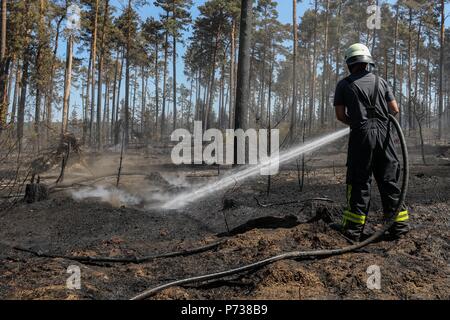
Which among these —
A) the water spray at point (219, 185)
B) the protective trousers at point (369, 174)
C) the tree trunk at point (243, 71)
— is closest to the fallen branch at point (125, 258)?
the protective trousers at point (369, 174)

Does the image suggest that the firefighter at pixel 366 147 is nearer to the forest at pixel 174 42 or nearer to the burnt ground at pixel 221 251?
the burnt ground at pixel 221 251

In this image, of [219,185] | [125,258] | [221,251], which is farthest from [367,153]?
[219,185]

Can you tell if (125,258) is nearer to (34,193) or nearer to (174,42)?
(34,193)

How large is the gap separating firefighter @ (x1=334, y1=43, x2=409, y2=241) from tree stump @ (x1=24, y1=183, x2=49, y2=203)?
18.8 feet

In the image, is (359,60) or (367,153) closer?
(367,153)

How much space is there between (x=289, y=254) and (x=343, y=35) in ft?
127

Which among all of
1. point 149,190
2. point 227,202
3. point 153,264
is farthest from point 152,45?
point 153,264

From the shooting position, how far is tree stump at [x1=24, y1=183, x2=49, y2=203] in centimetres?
681

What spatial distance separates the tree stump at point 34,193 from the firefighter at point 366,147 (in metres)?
5.72

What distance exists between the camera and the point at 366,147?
12.0 feet

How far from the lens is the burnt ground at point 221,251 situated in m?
2.63

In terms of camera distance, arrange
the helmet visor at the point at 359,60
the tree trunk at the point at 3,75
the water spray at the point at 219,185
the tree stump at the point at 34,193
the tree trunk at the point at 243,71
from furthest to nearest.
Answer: the tree trunk at the point at 243,71, the water spray at the point at 219,185, the tree trunk at the point at 3,75, the tree stump at the point at 34,193, the helmet visor at the point at 359,60

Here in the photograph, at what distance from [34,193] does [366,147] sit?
239 inches

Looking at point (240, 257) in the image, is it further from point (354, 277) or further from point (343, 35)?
point (343, 35)
